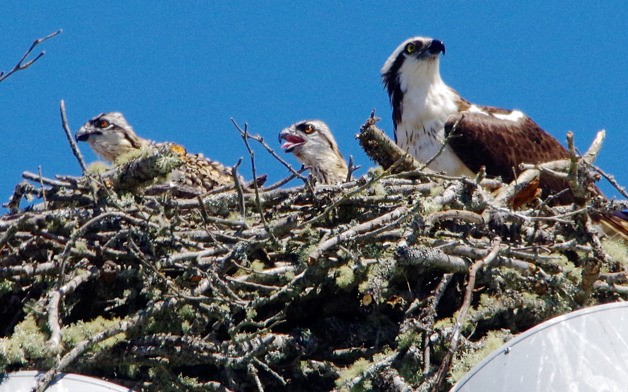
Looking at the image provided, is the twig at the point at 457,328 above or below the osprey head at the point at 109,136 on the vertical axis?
below

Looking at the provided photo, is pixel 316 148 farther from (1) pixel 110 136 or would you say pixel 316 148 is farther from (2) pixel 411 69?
(1) pixel 110 136

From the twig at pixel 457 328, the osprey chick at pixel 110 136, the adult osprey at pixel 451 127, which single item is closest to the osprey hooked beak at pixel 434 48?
the adult osprey at pixel 451 127

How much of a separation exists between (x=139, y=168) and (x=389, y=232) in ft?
4.01

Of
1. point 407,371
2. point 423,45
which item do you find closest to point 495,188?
point 407,371

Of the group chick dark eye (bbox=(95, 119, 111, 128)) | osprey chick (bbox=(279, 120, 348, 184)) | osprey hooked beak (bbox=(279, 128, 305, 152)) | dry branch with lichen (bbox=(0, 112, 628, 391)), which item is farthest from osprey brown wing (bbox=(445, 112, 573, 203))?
chick dark eye (bbox=(95, 119, 111, 128))

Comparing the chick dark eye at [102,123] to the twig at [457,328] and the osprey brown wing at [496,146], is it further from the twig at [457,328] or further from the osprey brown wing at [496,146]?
the twig at [457,328]

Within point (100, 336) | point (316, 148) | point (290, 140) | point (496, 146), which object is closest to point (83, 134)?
point (290, 140)

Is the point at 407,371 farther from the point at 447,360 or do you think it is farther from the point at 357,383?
the point at 447,360

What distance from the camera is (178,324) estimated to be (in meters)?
4.37

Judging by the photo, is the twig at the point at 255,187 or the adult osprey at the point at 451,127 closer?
the twig at the point at 255,187

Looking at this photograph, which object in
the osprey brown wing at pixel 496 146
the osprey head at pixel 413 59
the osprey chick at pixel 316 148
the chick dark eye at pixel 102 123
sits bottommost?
the osprey brown wing at pixel 496 146

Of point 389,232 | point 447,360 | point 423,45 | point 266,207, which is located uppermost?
point 423,45

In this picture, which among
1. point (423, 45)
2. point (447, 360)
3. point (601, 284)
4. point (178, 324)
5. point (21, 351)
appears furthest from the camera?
point (423, 45)

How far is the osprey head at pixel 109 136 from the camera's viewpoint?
25.6ft
